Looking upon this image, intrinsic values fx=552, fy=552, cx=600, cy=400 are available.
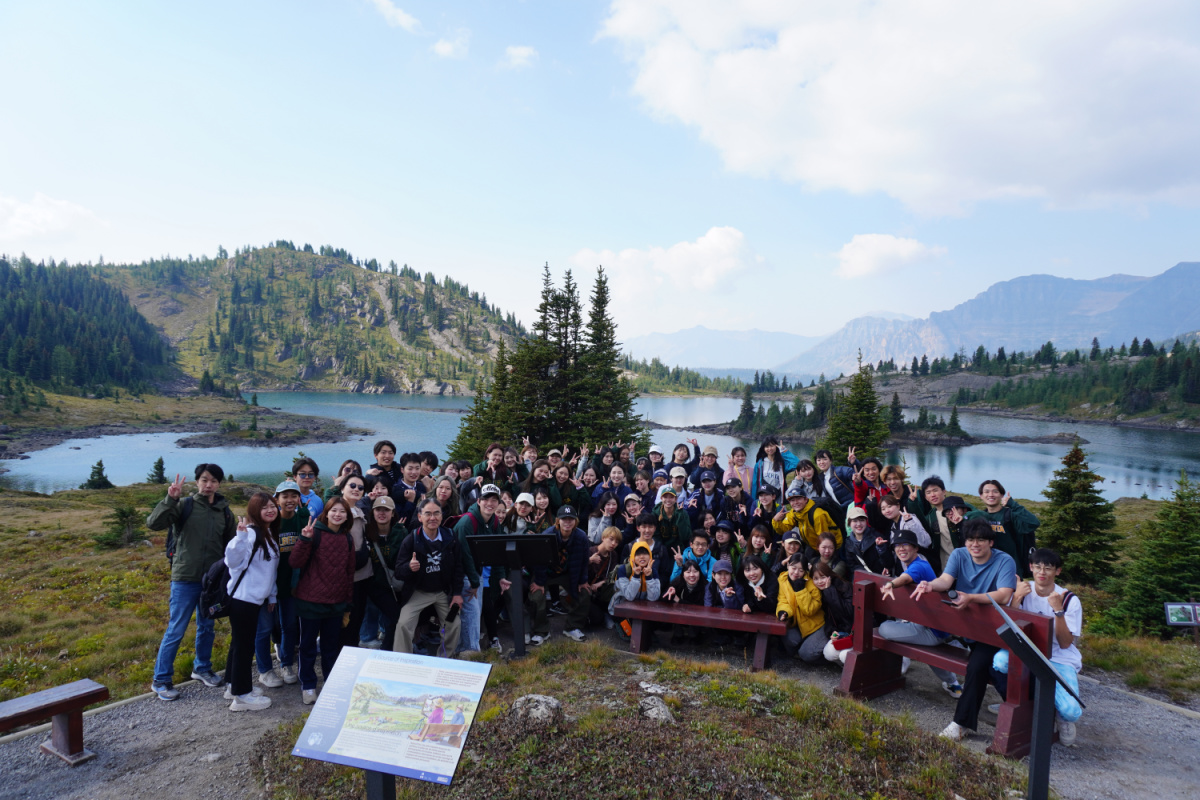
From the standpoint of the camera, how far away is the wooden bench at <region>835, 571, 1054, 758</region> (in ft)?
16.7

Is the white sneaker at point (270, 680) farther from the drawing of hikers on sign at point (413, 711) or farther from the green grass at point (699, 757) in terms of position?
the drawing of hikers on sign at point (413, 711)

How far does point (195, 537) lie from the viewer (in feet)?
21.2

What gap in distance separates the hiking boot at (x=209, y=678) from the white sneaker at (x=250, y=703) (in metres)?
0.75

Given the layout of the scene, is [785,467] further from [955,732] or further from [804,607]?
[955,732]

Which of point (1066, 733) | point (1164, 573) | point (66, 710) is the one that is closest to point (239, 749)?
point (66, 710)

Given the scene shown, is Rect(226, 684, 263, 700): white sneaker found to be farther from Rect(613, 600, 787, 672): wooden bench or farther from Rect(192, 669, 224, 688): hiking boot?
Rect(613, 600, 787, 672): wooden bench

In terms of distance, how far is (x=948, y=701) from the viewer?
6301mm

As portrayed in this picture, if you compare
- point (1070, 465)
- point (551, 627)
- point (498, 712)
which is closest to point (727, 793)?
point (498, 712)

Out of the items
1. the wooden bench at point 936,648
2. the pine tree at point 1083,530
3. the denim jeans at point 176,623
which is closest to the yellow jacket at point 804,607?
the wooden bench at point 936,648

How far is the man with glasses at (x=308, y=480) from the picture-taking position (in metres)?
6.98

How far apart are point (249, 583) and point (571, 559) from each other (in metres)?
4.13

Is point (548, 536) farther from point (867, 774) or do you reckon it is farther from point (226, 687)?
point (226, 687)

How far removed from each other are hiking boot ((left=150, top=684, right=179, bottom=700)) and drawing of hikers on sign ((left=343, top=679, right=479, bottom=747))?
4754mm

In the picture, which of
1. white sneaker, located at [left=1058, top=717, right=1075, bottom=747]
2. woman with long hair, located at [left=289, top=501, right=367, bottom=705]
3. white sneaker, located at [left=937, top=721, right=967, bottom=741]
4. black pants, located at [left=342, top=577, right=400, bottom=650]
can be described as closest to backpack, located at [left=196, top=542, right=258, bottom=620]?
woman with long hair, located at [left=289, top=501, right=367, bottom=705]
